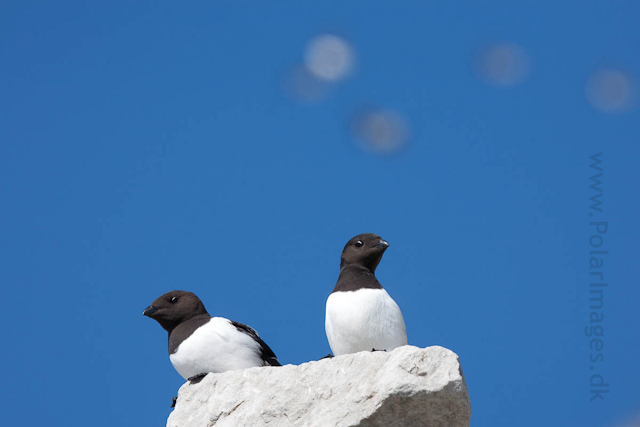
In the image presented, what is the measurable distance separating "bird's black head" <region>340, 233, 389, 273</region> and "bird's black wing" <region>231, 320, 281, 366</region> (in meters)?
1.52

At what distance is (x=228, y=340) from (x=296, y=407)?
5.92 feet

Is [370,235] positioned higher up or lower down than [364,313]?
higher up

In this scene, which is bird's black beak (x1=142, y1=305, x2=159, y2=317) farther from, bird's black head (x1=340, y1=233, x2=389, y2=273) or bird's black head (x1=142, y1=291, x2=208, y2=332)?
bird's black head (x1=340, y1=233, x2=389, y2=273)

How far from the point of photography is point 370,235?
32.4ft

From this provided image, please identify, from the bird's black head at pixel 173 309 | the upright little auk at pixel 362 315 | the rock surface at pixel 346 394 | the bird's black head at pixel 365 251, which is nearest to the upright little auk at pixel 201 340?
the bird's black head at pixel 173 309

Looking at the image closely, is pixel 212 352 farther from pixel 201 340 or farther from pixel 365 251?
pixel 365 251

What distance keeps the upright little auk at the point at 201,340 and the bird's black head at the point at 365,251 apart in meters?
1.58

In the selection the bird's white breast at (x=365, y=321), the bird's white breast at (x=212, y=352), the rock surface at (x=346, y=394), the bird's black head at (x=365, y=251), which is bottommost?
the rock surface at (x=346, y=394)

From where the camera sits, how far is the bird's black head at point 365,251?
9.76 m

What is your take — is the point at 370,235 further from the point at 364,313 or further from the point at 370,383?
the point at 370,383

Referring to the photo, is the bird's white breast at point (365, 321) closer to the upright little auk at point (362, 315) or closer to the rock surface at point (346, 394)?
the upright little auk at point (362, 315)

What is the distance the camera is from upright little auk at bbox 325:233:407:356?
9.11 m

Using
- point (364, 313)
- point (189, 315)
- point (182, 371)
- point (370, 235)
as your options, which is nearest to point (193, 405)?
point (182, 371)

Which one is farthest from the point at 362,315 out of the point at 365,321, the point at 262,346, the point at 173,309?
the point at 173,309
